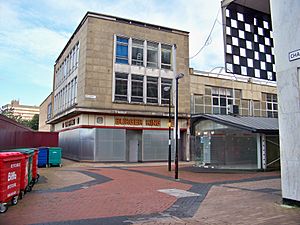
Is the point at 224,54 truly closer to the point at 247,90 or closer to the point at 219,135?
the point at 219,135

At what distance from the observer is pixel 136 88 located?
27953mm

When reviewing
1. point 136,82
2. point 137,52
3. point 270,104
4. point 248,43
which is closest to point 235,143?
point 136,82

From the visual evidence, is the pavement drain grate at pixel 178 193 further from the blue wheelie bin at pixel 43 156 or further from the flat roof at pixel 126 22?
the flat roof at pixel 126 22

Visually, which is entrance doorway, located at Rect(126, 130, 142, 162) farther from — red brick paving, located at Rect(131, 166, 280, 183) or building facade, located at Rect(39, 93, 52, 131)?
building facade, located at Rect(39, 93, 52, 131)

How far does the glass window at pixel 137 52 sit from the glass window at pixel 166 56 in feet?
7.47

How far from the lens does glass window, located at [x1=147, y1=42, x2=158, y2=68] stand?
29188mm

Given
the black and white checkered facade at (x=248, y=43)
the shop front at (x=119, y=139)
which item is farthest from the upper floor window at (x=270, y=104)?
the black and white checkered facade at (x=248, y=43)

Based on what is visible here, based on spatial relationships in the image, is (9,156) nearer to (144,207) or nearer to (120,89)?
(144,207)

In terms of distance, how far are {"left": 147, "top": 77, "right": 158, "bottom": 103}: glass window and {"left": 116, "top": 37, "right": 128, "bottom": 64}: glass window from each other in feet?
10.0

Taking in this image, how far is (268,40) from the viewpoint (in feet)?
34.3

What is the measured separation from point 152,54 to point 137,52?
5.75 feet

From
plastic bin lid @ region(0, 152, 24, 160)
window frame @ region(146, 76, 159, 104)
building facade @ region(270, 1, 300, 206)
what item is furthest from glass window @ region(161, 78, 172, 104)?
plastic bin lid @ region(0, 152, 24, 160)

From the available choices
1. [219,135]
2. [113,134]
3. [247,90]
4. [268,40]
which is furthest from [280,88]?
[247,90]

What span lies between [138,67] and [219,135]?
11102 millimetres
